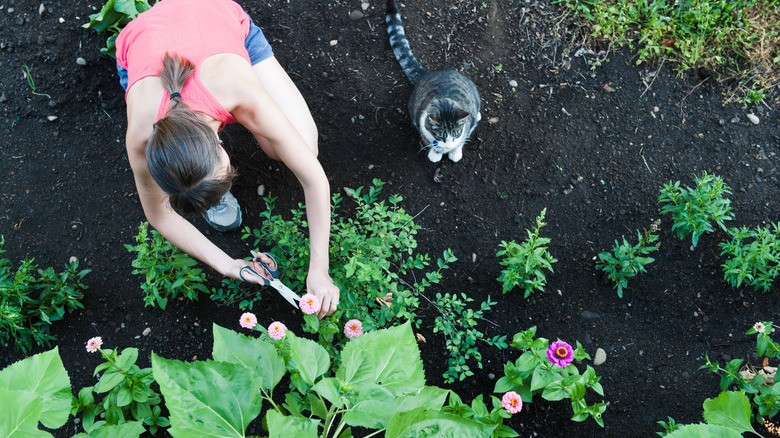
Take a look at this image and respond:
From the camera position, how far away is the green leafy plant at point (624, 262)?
2.20m

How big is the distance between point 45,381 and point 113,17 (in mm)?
2347

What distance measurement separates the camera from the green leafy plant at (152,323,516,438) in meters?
0.87

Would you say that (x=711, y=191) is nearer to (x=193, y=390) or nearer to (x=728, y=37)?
(x=728, y=37)

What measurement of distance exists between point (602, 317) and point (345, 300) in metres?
1.35

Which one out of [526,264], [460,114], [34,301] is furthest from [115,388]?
[460,114]

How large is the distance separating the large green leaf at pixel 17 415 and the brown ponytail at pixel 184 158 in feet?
2.59

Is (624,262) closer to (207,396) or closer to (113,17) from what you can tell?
(207,396)

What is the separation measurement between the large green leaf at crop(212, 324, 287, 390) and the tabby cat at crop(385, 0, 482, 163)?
4.99ft

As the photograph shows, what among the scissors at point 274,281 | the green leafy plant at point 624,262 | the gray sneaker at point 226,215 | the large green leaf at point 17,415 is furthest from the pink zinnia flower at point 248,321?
the green leafy plant at point 624,262

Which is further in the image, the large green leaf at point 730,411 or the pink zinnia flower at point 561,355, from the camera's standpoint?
the pink zinnia flower at point 561,355

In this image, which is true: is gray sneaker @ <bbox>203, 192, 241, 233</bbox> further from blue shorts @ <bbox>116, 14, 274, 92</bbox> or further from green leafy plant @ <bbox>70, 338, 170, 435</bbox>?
green leafy plant @ <bbox>70, 338, 170, 435</bbox>

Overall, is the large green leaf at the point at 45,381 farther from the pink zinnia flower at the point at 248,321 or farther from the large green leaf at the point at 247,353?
the pink zinnia flower at the point at 248,321

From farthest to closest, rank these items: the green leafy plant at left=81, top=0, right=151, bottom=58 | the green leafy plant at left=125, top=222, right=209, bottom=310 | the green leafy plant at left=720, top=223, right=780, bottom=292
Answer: the green leafy plant at left=81, top=0, right=151, bottom=58 → the green leafy plant at left=720, top=223, right=780, bottom=292 → the green leafy plant at left=125, top=222, right=209, bottom=310

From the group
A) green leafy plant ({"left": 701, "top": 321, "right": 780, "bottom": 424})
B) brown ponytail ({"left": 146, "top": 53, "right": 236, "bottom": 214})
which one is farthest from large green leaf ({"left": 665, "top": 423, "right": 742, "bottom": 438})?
brown ponytail ({"left": 146, "top": 53, "right": 236, "bottom": 214})
